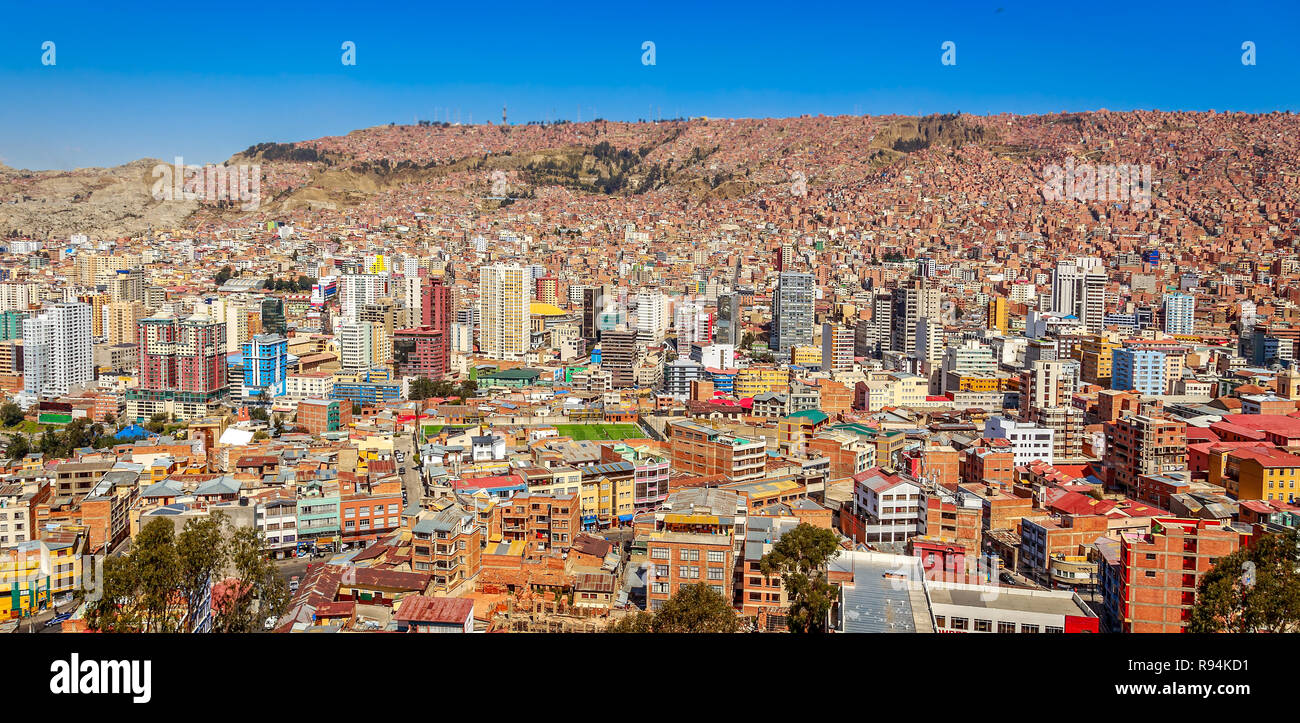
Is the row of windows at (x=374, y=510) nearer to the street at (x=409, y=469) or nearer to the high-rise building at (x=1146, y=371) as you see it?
the street at (x=409, y=469)

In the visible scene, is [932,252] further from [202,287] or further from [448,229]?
[202,287]

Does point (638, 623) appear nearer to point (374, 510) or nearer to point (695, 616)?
point (695, 616)

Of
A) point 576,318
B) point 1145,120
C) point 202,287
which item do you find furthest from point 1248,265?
point 202,287

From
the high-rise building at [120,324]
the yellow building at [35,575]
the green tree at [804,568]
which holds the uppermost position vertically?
the high-rise building at [120,324]

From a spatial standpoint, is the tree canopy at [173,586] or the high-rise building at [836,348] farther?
the high-rise building at [836,348]

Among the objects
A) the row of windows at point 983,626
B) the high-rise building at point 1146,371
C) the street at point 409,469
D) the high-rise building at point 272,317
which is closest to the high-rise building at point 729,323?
the high-rise building at point 1146,371

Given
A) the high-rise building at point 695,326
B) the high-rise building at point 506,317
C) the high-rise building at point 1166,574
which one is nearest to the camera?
the high-rise building at point 1166,574

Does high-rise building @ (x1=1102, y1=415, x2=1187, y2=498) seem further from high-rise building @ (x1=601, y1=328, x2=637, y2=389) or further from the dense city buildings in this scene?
high-rise building @ (x1=601, y1=328, x2=637, y2=389)
